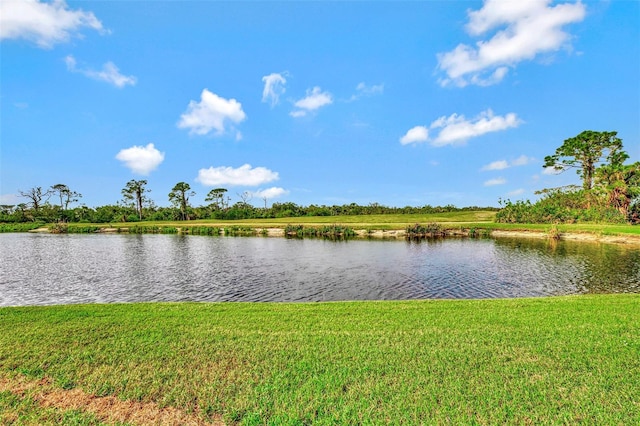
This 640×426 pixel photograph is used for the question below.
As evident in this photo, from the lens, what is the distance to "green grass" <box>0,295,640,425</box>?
3.86 m

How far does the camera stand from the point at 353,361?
5004 millimetres

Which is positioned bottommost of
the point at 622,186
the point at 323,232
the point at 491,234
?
the point at 491,234

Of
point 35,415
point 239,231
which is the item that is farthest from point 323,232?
point 35,415

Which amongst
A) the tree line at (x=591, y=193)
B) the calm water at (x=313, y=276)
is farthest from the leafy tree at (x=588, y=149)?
the calm water at (x=313, y=276)

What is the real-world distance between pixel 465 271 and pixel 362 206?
70054 mm

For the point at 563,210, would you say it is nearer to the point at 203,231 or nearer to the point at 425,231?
the point at 425,231

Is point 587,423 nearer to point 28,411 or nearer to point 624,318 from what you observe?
point 624,318

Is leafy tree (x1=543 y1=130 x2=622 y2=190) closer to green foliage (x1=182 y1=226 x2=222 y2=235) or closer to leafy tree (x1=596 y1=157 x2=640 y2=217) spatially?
leafy tree (x1=596 y1=157 x2=640 y2=217)

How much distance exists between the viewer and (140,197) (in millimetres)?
91562

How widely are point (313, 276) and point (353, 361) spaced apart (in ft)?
38.1

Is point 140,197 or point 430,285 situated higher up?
point 140,197

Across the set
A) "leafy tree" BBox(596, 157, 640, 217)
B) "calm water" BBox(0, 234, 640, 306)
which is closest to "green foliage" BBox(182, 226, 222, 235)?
"calm water" BBox(0, 234, 640, 306)

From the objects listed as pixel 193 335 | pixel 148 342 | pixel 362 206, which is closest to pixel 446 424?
pixel 193 335

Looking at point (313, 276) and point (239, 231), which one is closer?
point (313, 276)
